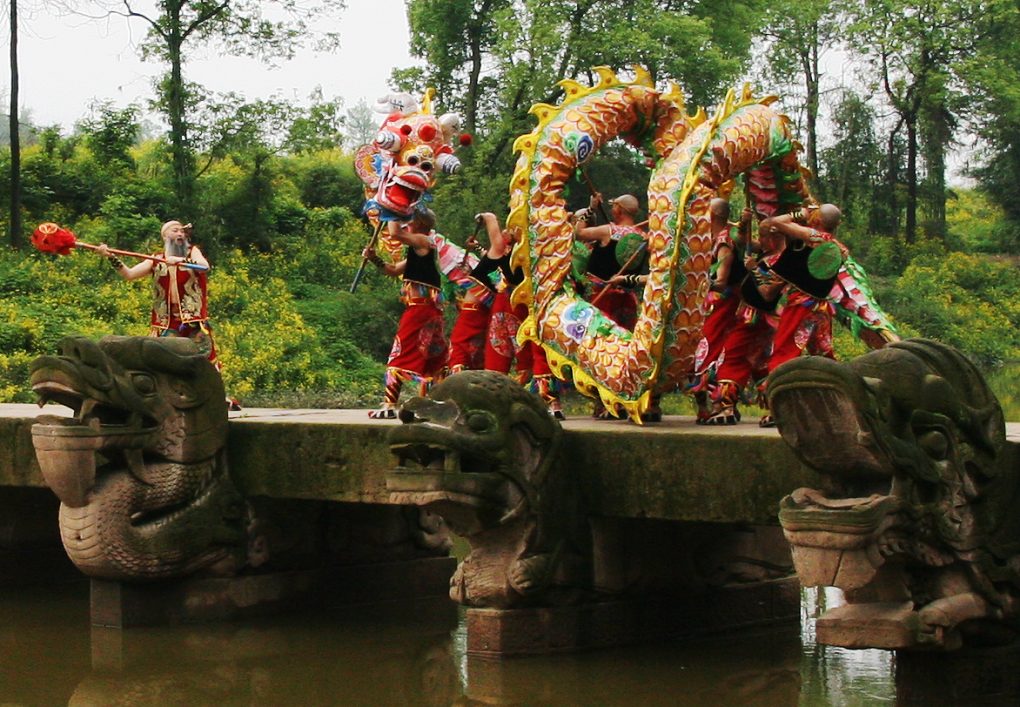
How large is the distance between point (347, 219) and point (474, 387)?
17.0m

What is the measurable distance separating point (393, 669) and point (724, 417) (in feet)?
6.79

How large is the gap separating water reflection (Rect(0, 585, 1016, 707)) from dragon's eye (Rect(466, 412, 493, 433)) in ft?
3.59

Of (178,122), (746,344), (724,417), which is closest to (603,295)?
(746,344)

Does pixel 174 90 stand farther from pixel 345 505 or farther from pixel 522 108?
pixel 345 505

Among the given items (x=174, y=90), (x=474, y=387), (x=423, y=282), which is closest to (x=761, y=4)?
(x=174, y=90)

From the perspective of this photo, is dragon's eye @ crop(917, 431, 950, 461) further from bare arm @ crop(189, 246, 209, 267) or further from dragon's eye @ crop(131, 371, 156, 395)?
bare arm @ crop(189, 246, 209, 267)

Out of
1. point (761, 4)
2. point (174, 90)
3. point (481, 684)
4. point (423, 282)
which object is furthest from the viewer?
point (761, 4)

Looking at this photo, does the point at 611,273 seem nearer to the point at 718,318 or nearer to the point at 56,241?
the point at 718,318

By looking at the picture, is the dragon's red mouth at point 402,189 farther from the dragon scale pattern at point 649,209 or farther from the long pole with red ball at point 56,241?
the long pole with red ball at point 56,241

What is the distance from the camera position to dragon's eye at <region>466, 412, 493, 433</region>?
26.7 feet

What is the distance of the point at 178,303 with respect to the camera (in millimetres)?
10836

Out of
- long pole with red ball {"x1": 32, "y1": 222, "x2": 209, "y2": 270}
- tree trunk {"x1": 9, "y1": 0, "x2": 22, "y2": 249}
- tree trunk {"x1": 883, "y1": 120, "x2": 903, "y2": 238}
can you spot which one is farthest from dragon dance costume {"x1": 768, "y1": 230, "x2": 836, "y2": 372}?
tree trunk {"x1": 883, "y1": 120, "x2": 903, "y2": 238}

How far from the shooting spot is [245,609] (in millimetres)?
9805

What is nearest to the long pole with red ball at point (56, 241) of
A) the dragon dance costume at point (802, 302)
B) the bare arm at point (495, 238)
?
the bare arm at point (495, 238)
